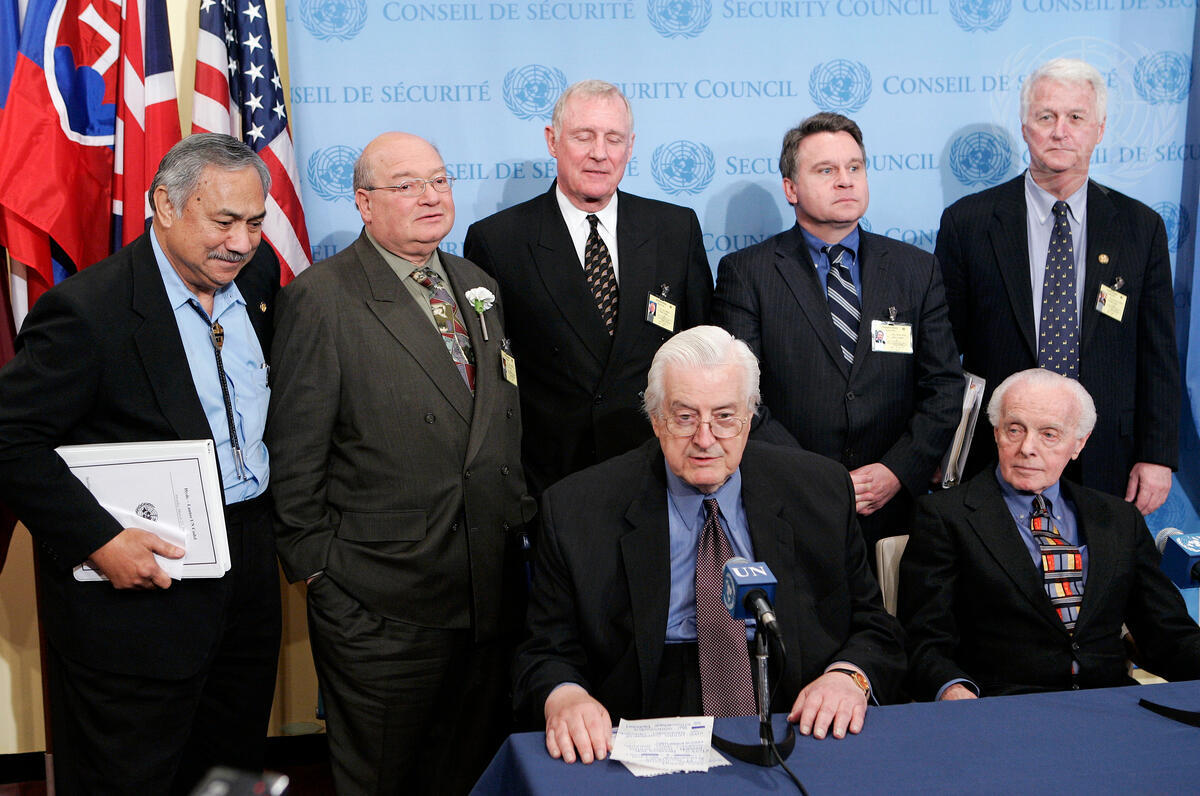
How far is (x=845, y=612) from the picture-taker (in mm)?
2598

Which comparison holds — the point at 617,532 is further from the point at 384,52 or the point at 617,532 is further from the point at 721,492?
the point at 384,52

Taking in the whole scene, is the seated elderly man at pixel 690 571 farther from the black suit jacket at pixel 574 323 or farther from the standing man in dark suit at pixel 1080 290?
the standing man in dark suit at pixel 1080 290

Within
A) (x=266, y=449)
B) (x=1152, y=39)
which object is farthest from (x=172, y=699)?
(x=1152, y=39)

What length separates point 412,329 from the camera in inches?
121

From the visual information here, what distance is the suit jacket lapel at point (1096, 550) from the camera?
291 cm

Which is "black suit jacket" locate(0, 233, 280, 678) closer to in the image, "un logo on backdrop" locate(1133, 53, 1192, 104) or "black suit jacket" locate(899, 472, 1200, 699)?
"black suit jacket" locate(899, 472, 1200, 699)

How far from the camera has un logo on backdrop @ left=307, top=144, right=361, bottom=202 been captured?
4289mm

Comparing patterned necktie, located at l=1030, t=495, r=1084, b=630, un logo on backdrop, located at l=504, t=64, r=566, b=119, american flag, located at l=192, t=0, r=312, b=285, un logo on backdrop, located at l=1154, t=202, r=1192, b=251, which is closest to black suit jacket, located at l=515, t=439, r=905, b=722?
patterned necktie, located at l=1030, t=495, r=1084, b=630

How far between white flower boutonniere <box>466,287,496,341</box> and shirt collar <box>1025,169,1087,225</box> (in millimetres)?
2124

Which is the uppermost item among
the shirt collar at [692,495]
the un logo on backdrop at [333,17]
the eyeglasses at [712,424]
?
the un logo on backdrop at [333,17]

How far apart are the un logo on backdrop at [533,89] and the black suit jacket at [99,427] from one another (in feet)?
6.56

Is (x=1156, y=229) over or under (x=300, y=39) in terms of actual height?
under

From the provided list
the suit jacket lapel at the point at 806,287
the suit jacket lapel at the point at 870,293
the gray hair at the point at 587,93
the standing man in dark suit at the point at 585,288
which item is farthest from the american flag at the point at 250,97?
the suit jacket lapel at the point at 870,293

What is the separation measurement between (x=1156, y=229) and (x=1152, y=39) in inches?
47.7
